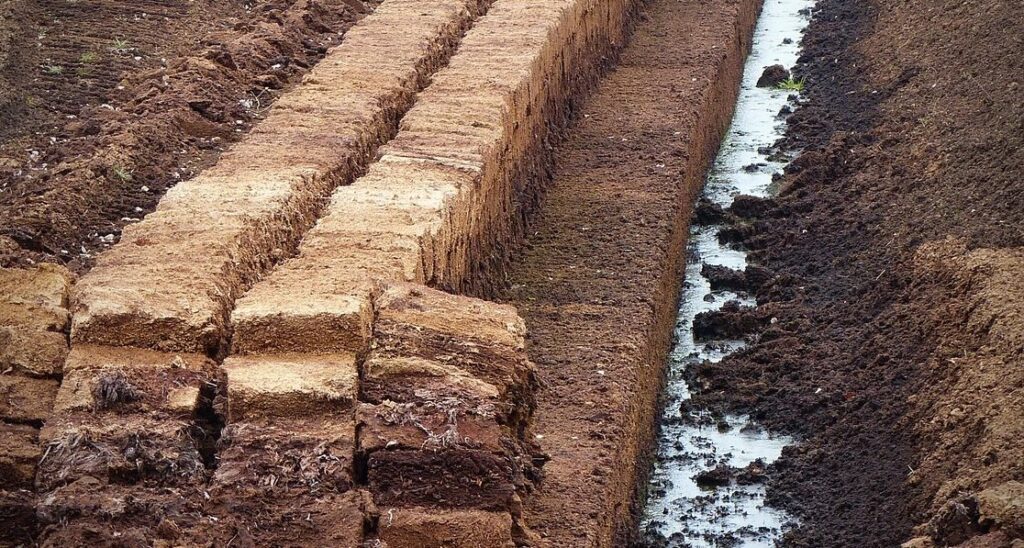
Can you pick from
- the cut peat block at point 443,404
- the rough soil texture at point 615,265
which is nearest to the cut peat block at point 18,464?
the cut peat block at point 443,404

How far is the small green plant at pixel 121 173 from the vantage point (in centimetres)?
761

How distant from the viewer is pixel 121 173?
7.61 meters

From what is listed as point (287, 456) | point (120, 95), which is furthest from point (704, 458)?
point (120, 95)

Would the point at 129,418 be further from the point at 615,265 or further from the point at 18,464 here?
the point at 615,265

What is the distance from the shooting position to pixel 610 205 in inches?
344

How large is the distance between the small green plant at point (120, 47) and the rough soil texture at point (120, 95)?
2 cm

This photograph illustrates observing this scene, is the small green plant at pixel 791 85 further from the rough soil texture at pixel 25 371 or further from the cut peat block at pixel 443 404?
the rough soil texture at pixel 25 371

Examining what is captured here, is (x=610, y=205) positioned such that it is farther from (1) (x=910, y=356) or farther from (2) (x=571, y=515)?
(2) (x=571, y=515)

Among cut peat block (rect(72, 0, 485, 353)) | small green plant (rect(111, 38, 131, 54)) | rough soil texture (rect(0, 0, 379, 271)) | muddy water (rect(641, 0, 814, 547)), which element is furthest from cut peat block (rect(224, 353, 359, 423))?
small green plant (rect(111, 38, 131, 54))

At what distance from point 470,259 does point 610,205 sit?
1702 mm

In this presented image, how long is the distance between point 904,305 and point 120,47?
5856mm

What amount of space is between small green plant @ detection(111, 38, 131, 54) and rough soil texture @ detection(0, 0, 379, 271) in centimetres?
2

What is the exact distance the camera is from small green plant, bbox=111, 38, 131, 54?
32.9 feet

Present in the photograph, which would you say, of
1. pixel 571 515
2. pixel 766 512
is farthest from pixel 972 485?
pixel 571 515
